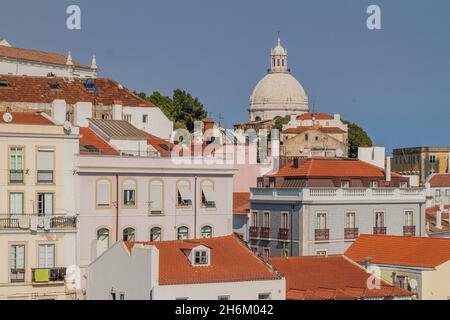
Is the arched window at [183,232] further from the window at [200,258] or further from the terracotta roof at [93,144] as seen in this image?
the window at [200,258]

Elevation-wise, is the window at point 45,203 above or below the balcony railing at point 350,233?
above

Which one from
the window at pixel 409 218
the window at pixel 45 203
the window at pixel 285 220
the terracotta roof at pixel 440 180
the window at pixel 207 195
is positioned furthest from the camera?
the terracotta roof at pixel 440 180

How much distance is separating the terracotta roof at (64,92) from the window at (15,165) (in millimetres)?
29765

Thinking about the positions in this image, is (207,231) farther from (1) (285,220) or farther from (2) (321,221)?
(2) (321,221)

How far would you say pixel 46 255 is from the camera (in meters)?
60.3

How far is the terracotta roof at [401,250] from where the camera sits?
60.2 meters

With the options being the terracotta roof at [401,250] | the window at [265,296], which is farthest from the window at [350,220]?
the window at [265,296]

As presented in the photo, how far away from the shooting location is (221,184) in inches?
2677

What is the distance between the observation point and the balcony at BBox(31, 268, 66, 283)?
59.1m

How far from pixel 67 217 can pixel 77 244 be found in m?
1.47

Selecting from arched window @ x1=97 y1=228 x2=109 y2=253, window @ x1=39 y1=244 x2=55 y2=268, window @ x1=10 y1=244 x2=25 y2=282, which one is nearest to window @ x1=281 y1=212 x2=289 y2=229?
arched window @ x1=97 y1=228 x2=109 y2=253

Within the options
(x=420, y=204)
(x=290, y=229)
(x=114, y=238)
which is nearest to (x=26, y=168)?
(x=114, y=238)

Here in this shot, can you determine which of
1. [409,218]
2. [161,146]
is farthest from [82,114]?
[409,218]

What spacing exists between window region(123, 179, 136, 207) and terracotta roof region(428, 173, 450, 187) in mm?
81445
